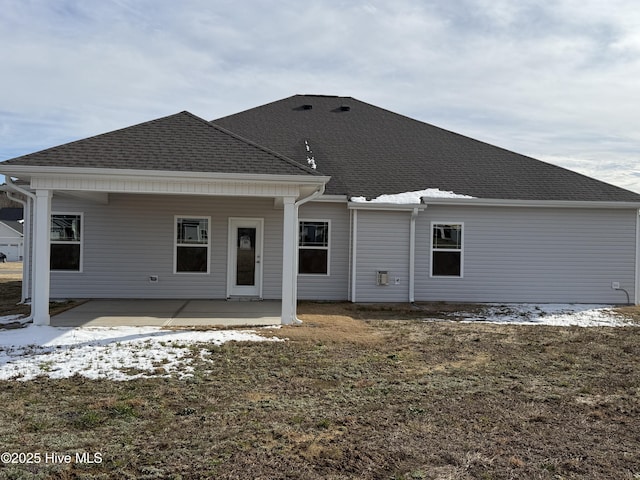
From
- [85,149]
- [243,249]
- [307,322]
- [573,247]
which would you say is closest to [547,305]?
[573,247]

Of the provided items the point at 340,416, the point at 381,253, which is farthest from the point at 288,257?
the point at 340,416

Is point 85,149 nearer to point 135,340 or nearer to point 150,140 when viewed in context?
point 150,140

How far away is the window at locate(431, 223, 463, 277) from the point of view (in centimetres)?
1409

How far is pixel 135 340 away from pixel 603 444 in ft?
21.1

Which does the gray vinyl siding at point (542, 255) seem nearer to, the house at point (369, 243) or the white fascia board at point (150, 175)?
the house at point (369, 243)

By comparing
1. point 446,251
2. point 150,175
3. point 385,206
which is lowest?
point 446,251

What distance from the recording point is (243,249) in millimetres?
13867

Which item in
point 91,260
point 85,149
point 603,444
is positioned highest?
point 85,149

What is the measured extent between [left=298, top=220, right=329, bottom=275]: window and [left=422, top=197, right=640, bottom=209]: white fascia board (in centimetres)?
268

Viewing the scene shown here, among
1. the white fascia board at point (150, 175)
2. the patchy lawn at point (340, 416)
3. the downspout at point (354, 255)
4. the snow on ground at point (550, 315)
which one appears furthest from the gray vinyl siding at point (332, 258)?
the patchy lawn at point (340, 416)

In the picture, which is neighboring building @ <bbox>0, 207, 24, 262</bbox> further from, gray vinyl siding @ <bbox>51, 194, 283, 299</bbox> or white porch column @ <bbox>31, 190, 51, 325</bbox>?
white porch column @ <bbox>31, 190, 51, 325</bbox>

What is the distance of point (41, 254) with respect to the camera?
30.8ft

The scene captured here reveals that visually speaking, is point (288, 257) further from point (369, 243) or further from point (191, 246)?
point (191, 246)

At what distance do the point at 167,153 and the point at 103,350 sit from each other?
3.79 metres
